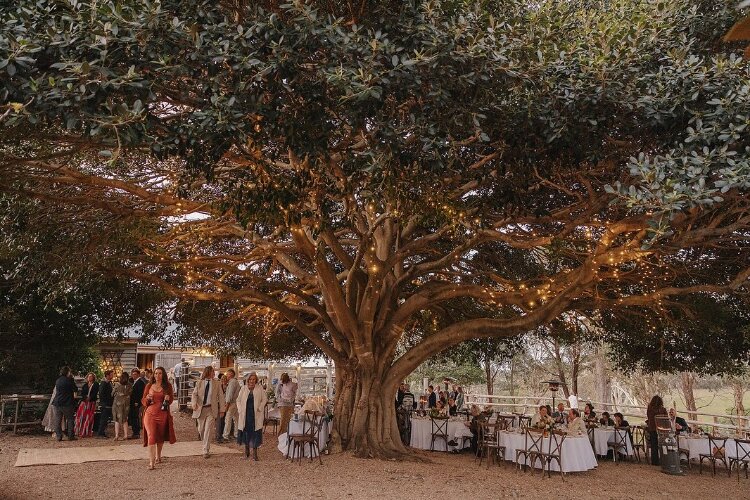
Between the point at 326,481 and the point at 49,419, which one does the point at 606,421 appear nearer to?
the point at 326,481

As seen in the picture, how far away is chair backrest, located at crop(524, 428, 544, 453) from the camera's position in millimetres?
10397

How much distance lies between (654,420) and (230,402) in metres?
9.14

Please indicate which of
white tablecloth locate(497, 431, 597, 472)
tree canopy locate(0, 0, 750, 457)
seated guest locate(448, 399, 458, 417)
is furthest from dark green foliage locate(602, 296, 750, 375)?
seated guest locate(448, 399, 458, 417)

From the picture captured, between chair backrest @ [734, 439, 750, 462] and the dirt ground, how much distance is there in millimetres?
493

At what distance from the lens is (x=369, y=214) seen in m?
9.84

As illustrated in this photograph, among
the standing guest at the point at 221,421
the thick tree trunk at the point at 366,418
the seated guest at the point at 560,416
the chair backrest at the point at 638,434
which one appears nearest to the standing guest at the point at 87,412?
→ the standing guest at the point at 221,421

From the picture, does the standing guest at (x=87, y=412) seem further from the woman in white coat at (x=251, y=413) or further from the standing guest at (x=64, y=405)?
the woman in white coat at (x=251, y=413)

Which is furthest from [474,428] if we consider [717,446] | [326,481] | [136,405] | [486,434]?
[136,405]

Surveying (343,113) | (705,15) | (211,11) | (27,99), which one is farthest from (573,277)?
(27,99)

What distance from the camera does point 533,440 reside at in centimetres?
1046

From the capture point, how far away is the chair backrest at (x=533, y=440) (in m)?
10.4

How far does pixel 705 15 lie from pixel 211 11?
20.5 feet

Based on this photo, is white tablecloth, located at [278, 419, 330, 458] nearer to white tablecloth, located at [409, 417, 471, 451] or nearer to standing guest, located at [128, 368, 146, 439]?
white tablecloth, located at [409, 417, 471, 451]

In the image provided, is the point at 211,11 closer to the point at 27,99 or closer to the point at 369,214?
the point at 27,99
